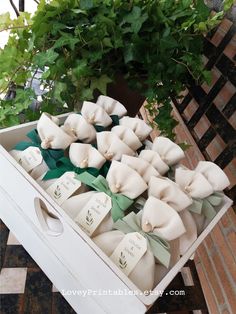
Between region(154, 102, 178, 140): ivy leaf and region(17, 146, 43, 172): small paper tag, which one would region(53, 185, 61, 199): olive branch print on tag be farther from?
region(154, 102, 178, 140): ivy leaf

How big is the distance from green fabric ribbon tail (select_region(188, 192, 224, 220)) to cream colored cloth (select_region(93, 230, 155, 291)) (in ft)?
0.50

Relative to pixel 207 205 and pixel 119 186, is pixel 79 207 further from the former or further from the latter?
pixel 207 205

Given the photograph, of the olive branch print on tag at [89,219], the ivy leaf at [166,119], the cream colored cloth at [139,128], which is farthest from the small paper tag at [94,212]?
the ivy leaf at [166,119]

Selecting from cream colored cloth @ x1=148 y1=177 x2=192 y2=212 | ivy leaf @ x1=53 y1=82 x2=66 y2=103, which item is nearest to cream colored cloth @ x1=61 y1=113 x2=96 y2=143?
ivy leaf @ x1=53 y1=82 x2=66 y2=103

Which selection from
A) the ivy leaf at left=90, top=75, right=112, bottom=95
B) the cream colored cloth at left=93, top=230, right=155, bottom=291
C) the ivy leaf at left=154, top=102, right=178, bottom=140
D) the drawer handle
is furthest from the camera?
the ivy leaf at left=154, top=102, right=178, bottom=140

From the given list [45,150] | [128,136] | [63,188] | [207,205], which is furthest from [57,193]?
[207,205]

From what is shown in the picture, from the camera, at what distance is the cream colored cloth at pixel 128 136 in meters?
0.63

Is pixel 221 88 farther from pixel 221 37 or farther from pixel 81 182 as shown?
pixel 81 182

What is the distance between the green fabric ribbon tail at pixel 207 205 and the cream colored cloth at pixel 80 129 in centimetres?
29

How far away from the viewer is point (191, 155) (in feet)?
3.50

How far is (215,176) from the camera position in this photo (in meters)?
0.56

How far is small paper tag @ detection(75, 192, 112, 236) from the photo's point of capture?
482 millimetres

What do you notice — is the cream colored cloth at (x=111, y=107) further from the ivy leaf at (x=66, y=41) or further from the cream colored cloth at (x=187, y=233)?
the cream colored cloth at (x=187, y=233)

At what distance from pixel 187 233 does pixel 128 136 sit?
26 cm
